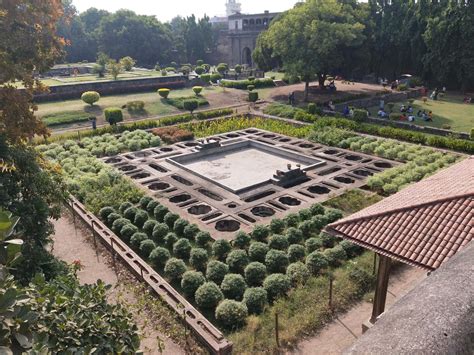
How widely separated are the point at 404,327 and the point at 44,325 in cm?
329

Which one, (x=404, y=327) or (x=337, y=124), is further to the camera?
(x=337, y=124)

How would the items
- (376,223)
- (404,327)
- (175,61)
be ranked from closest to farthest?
(404,327) → (376,223) → (175,61)

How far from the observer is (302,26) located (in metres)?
33.1

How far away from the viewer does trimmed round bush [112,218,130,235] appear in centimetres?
1378

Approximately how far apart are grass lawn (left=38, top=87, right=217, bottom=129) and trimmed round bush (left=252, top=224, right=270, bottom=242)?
853 inches

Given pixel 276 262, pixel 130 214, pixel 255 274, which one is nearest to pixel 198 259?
pixel 255 274

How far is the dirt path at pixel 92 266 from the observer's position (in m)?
9.16

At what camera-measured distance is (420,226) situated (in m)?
7.57

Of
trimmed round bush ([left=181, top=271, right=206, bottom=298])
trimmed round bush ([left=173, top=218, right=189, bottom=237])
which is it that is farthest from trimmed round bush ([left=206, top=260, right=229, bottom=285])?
trimmed round bush ([left=173, top=218, right=189, bottom=237])

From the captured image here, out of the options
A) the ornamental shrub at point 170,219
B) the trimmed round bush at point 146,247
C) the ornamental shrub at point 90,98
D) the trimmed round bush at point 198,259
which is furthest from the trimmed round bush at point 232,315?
the ornamental shrub at point 90,98

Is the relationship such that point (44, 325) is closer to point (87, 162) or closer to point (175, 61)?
point (87, 162)

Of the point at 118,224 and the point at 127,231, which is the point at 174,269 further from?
the point at 118,224

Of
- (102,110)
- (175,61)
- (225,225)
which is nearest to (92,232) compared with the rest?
(225,225)

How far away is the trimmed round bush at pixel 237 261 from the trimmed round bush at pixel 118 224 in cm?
432
